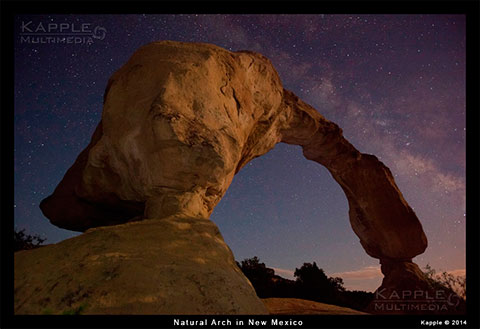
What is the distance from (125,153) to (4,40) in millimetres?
2201

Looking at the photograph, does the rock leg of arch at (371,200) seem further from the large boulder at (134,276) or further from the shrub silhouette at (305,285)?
the large boulder at (134,276)

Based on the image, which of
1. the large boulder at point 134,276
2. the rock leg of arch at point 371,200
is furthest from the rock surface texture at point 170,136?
the rock leg of arch at point 371,200

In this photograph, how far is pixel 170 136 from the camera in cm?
398

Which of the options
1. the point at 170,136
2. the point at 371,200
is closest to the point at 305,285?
the point at 371,200

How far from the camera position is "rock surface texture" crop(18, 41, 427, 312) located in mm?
4129

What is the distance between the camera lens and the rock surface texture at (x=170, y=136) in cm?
413

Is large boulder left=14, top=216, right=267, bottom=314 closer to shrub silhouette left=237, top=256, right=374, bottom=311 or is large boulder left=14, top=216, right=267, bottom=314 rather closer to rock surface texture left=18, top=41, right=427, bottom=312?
rock surface texture left=18, top=41, right=427, bottom=312

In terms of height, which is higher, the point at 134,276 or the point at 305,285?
the point at 134,276

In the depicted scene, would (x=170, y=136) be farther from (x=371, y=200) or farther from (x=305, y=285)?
(x=305, y=285)
